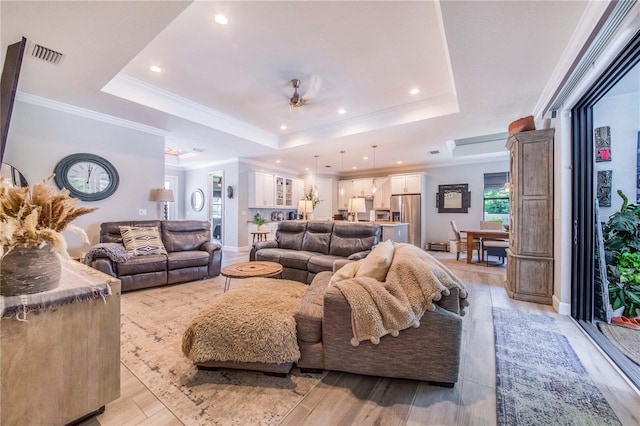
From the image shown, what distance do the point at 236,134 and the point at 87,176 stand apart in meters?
2.45

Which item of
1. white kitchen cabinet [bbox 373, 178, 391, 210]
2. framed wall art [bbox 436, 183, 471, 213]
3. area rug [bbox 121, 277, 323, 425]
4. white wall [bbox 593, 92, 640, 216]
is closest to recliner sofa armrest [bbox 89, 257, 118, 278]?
area rug [bbox 121, 277, 323, 425]

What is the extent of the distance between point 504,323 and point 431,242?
5.10m

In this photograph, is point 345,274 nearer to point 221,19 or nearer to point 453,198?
point 221,19

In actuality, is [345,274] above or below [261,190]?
below

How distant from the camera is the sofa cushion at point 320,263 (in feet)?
11.3

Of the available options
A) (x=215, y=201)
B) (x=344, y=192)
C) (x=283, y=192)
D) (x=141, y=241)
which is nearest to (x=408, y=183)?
(x=344, y=192)

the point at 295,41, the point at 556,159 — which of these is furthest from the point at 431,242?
the point at 295,41

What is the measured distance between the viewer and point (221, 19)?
226cm

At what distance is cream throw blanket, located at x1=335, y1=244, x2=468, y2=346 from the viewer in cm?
156

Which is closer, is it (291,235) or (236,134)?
(291,235)

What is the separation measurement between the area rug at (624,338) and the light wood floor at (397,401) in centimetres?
31

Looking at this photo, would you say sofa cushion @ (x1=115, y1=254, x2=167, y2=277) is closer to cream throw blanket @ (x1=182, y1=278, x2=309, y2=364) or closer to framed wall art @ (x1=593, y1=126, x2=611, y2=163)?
cream throw blanket @ (x1=182, y1=278, x2=309, y2=364)

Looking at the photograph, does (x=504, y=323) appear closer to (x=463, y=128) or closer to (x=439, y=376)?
(x=439, y=376)

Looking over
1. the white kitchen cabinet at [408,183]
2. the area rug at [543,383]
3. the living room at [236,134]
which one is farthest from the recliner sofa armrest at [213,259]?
the white kitchen cabinet at [408,183]
